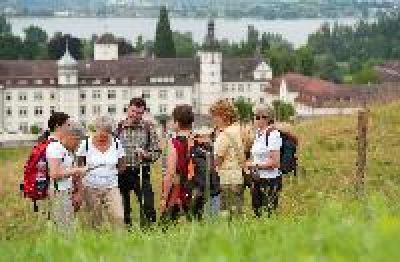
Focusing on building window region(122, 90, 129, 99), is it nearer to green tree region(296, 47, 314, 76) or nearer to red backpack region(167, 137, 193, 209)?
green tree region(296, 47, 314, 76)

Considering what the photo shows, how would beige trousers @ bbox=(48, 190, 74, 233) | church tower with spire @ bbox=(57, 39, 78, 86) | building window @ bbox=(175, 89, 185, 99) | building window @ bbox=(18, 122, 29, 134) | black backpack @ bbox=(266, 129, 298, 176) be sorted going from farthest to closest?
building window @ bbox=(175, 89, 185, 99)
building window @ bbox=(18, 122, 29, 134)
church tower with spire @ bbox=(57, 39, 78, 86)
black backpack @ bbox=(266, 129, 298, 176)
beige trousers @ bbox=(48, 190, 74, 233)

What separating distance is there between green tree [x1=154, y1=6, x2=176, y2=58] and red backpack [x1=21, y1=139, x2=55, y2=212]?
111310 millimetres

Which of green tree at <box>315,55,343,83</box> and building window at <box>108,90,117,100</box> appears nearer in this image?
building window at <box>108,90,117,100</box>

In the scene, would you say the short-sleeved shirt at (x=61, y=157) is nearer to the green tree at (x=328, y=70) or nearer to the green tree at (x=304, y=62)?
the green tree at (x=304, y=62)

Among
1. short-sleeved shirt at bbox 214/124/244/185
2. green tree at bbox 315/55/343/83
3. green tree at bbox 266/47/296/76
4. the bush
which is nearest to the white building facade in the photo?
green tree at bbox 266/47/296/76

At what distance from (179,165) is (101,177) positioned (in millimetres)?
762

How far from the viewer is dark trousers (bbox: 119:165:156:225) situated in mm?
11609

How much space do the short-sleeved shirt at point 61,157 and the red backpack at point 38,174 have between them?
63mm

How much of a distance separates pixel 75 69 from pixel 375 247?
10199cm

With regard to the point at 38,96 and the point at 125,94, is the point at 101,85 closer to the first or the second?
the point at 125,94

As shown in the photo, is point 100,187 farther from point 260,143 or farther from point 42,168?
point 260,143

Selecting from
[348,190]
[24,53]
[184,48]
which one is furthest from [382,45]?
[348,190]

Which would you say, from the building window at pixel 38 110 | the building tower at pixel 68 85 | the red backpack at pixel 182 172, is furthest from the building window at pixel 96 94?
the red backpack at pixel 182 172

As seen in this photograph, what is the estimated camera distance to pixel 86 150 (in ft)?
33.7
